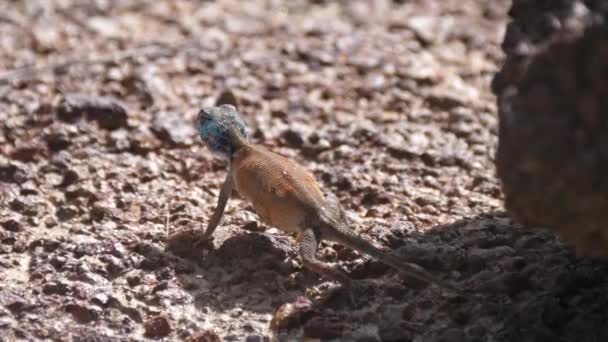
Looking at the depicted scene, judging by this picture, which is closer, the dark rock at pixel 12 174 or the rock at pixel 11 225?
the rock at pixel 11 225

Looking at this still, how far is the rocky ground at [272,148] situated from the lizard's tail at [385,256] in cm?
11

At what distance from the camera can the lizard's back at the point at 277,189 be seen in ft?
16.7

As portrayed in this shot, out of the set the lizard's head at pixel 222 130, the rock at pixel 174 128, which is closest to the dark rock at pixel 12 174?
the rock at pixel 174 128

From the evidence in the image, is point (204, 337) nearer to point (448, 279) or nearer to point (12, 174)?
point (448, 279)

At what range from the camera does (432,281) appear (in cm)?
454

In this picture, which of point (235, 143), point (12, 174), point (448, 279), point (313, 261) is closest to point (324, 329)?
point (313, 261)

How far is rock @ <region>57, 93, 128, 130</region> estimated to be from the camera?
6535mm

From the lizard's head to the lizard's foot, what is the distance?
0.64m

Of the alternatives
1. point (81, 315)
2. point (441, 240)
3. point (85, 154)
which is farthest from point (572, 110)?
point (85, 154)

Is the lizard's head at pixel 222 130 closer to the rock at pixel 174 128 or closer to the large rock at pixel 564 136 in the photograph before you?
the rock at pixel 174 128

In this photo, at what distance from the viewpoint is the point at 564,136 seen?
3.29m

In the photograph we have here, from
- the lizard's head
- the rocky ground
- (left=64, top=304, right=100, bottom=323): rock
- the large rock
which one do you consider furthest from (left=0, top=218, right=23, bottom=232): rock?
the large rock

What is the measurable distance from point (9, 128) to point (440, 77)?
342 centimetres

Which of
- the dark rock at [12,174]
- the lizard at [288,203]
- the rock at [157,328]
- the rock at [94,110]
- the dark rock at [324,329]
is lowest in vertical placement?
the rock at [157,328]
